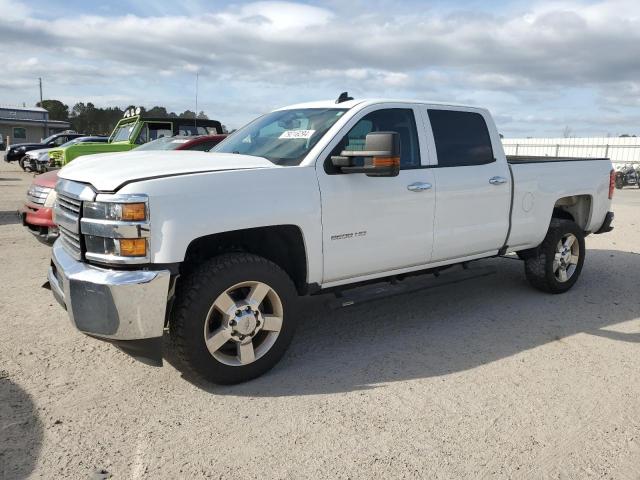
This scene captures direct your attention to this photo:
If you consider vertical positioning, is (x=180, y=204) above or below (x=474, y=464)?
above

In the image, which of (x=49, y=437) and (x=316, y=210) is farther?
(x=316, y=210)

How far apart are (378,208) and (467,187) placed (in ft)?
3.49

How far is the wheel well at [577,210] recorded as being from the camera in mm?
6113

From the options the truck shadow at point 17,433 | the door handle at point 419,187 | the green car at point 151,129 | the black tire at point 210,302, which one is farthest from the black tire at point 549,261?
the green car at point 151,129

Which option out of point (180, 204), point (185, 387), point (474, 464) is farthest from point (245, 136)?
point (474, 464)

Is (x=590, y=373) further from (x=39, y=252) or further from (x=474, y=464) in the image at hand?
(x=39, y=252)

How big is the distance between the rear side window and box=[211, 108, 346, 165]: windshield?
96 centimetres

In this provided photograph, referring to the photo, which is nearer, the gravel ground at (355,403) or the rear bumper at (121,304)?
the gravel ground at (355,403)

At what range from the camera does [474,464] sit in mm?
2775

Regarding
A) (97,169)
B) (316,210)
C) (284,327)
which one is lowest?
(284,327)

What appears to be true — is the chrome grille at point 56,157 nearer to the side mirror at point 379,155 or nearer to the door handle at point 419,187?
the door handle at point 419,187

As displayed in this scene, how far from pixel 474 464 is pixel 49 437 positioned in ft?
7.43

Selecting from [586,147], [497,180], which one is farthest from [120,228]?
[586,147]

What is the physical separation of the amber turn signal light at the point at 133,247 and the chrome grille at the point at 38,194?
4.21 m
